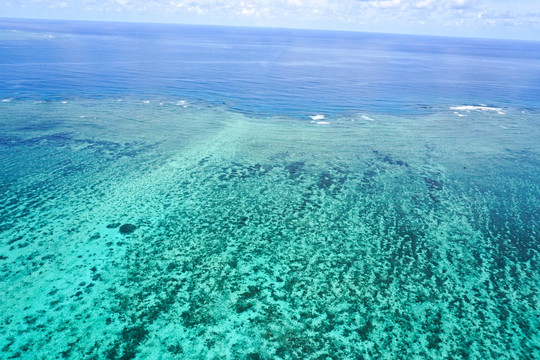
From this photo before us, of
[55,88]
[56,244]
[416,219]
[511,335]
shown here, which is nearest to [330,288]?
[511,335]

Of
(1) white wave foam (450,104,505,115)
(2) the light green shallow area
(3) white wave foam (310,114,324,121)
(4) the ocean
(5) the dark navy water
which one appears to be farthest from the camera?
(5) the dark navy water

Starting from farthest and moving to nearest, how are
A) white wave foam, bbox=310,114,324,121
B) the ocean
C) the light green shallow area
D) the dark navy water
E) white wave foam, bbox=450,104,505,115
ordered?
1. the dark navy water
2. white wave foam, bbox=450,104,505,115
3. white wave foam, bbox=310,114,324,121
4. the ocean
5. the light green shallow area

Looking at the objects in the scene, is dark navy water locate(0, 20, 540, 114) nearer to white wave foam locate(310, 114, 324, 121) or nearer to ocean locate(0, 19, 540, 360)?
white wave foam locate(310, 114, 324, 121)

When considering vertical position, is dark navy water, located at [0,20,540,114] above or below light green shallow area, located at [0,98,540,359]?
above

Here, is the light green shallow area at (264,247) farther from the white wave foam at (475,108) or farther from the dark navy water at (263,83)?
the dark navy water at (263,83)

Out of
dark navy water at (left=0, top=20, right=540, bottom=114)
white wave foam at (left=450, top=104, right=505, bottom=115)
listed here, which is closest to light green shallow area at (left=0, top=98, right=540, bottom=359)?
white wave foam at (left=450, top=104, right=505, bottom=115)

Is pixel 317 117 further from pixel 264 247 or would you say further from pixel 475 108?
pixel 264 247

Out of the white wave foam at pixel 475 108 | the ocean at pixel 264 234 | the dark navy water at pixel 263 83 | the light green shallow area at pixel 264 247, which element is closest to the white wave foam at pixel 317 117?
the ocean at pixel 264 234
